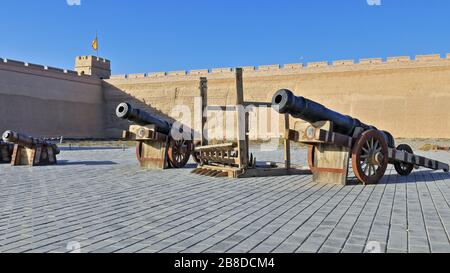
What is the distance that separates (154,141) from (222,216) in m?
6.25

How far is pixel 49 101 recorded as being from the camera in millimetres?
38406

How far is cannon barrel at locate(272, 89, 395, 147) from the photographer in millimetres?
6758

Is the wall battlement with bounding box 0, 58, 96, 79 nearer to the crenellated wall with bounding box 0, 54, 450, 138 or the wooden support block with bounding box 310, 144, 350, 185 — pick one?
the crenellated wall with bounding box 0, 54, 450, 138

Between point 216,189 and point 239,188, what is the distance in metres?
0.38

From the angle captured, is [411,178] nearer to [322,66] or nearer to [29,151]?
[29,151]

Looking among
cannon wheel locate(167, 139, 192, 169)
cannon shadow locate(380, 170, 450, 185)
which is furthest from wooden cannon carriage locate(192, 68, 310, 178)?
cannon shadow locate(380, 170, 450, 185)

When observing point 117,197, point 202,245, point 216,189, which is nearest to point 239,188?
point 216,189

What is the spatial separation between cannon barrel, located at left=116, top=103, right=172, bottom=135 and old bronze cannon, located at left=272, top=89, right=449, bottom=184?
3.93 meters

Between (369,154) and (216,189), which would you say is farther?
(369,154)

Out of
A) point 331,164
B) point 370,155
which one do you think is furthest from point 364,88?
point 331,164

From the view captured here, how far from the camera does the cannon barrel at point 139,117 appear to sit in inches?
378

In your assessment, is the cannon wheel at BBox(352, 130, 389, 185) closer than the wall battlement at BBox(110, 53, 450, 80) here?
Yes

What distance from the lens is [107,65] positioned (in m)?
47.8
